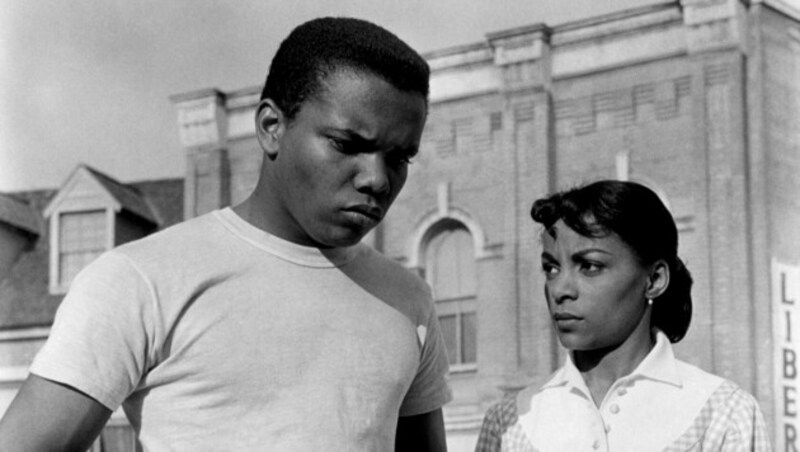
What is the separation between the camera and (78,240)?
9133 millimetres

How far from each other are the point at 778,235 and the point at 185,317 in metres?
5.87

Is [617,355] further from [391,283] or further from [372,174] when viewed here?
[372,174]

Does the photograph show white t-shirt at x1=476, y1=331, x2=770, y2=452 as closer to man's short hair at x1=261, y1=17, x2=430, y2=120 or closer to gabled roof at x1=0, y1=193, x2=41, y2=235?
man's short hair at x1=261, y1=17, x2=430, y2=120

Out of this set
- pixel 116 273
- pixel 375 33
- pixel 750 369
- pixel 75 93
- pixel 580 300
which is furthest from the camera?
pixel 75 93

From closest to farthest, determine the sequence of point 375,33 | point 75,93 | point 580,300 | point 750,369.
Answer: point 375,33, point 580,300, point 750,369, point 75,93

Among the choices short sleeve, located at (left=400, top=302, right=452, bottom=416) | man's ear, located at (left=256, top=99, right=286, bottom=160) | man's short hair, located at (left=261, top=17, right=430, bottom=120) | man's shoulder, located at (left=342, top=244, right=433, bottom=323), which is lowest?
short sleeve, located at (left=400, top=302, right=452, bottom=416)

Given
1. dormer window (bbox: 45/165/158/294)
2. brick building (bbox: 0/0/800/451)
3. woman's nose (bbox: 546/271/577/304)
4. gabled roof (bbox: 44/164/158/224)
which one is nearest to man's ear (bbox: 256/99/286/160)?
woman's nose (bbox: 546/271/577/304)

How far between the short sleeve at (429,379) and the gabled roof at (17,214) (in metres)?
6.84

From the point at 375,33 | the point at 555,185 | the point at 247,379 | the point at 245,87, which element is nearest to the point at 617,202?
the point at 375,33

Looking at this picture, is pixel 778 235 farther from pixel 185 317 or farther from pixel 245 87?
pixel 185 317

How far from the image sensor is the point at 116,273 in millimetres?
1347

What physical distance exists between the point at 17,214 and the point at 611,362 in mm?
7080

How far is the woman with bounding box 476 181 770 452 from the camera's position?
6.18ft

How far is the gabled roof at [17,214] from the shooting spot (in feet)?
27.2
